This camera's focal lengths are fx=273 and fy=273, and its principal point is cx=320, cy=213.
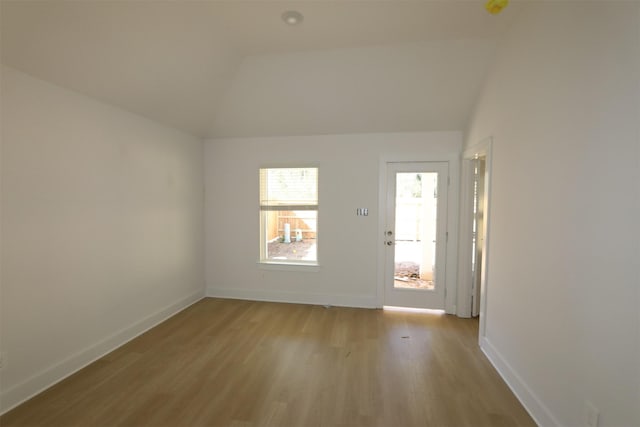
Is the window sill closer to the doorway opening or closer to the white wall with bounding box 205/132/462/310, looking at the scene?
the white wall with bounding box 205/132/462/310

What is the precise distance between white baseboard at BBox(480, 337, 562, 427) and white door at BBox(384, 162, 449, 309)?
1173 millimetres

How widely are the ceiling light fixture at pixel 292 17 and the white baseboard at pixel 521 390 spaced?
11.6ft

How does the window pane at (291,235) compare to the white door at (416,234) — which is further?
the window pane at (291,235)

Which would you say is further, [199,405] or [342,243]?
[342,243]

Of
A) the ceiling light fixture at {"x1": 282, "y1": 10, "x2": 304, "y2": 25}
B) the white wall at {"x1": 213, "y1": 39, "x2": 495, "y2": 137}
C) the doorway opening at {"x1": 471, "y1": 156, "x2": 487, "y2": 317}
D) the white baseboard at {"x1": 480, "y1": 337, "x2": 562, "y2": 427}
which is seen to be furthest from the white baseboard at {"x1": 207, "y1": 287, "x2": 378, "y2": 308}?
the ceiling light fixture at {"x1": 282, "y1": 10, "x2": 304, "y2": 25}

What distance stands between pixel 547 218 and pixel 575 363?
2.92 ft

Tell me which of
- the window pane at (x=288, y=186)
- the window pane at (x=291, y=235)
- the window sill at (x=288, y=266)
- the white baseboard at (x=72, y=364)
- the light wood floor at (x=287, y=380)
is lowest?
the light wood floor at (x=287, y=380)

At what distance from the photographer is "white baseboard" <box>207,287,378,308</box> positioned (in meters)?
4.05

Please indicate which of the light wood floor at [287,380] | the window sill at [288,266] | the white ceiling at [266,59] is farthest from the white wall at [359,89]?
the light wood floor at [287,380]

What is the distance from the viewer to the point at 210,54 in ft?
9.26

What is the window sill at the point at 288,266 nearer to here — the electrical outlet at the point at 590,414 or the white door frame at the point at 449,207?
the white door frame at the point at 449,207

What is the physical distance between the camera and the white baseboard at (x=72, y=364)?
204 cm

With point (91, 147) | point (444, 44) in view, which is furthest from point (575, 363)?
point (91, 147)

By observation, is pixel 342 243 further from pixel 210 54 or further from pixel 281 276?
pixel 210 54
